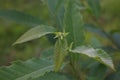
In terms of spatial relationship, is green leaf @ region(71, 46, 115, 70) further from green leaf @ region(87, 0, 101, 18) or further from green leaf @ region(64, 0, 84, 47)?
green leaf @ region(87, 0, 101, 18)

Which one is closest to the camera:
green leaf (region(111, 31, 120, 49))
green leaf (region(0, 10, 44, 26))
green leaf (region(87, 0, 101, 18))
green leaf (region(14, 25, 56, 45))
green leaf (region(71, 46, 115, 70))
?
green leaf (region(71, 46, 115, 70))

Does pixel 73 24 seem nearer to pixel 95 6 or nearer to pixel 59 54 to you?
pixel 59 54

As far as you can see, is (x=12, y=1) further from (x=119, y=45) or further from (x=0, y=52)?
(x=119, y=45)

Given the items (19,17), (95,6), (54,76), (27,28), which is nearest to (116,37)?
(95,6)

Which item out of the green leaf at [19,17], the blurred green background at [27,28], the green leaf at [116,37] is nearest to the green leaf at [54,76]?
the green leaf at [19,17]

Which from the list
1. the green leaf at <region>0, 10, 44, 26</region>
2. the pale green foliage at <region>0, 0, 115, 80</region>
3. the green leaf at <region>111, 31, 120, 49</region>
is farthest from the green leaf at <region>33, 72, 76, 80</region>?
the green leaf at <region>111, 31, 120, 49</region>

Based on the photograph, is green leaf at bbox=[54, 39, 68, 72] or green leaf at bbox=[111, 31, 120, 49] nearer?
green leaf at bbox=[54, 39, 68, 72]

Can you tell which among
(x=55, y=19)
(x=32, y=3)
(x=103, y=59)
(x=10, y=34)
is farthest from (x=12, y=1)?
(x=103, y=59)
